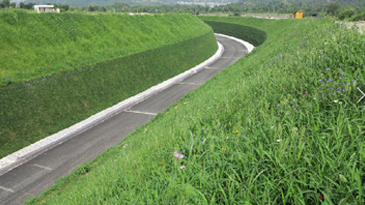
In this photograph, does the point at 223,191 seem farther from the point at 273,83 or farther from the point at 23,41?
the point at 23,41

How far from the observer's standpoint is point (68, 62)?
650 inches

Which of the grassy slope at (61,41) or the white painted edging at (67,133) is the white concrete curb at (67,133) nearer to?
the white painted edging at (67,133)

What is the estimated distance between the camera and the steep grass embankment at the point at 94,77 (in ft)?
41.8

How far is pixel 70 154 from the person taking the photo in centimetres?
1204

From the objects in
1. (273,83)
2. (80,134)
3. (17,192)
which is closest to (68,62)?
(80,134)

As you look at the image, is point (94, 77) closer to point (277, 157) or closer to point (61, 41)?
point (61, 41)

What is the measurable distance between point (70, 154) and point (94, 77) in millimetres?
7322

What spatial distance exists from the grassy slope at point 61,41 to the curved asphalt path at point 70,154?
4772 millimetres

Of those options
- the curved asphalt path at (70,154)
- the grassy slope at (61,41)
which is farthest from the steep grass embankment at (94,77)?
the curved asphalt path at (70,154)

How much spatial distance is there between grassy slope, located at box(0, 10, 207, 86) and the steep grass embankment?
0.39 ft

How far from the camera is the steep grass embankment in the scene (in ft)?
41.8

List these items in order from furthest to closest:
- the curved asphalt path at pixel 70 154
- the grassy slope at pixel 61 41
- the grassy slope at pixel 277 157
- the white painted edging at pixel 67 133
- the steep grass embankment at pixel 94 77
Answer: the grassy slope at pixel 61 41, the steep grass embankment at pixel 94 77, the white painted edging at pixel 67 133, the curved asphalt path at pixel 70 154, the grassy slope at pixel 277 157

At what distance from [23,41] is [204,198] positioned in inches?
711

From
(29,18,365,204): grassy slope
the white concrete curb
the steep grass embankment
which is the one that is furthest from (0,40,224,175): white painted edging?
(29,18,365,204): grassy slope
